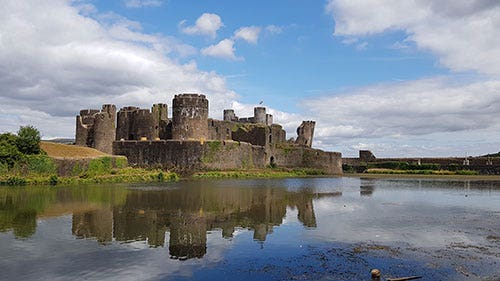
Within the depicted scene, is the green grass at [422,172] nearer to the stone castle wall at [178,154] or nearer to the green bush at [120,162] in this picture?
the stone castle wall at [178,154]

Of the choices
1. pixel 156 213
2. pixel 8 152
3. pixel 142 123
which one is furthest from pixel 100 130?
pixel 156 213

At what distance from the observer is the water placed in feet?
33.0

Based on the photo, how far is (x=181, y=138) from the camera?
50.9 m

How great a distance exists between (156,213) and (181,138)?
33.1 m

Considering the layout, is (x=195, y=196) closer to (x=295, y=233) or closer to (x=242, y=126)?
(x=295, y=233)

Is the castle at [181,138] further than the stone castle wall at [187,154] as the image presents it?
Yes

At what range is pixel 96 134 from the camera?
4916 centimetres

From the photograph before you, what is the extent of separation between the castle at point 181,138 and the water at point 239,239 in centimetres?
2445

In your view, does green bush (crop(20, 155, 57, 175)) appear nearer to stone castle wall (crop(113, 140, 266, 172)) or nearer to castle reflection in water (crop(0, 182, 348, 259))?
castle reflection in water (crop(0, 182, 348, 259))

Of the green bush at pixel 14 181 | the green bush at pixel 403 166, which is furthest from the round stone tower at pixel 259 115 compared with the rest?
the green bush at pixel 14 181

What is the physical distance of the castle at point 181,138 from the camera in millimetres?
47625

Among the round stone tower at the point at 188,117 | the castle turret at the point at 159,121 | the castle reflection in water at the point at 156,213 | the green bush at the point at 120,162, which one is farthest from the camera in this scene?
the castle turret at the point at 159,121

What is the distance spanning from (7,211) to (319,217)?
497 inches

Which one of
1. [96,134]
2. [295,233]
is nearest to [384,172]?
[96,134]
